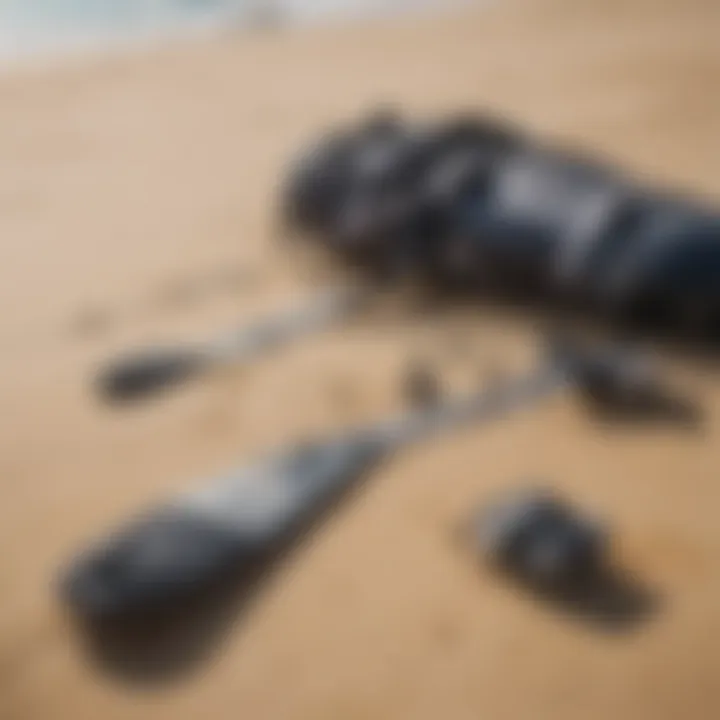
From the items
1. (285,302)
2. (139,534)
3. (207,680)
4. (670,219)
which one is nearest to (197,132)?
(285,302)

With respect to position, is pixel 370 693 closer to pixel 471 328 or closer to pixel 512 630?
pixel 512 630

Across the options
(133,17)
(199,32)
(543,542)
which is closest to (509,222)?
(543,542)

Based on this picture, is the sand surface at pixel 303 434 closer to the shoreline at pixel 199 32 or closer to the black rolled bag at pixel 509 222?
the black rolled bag at pixel 509 222

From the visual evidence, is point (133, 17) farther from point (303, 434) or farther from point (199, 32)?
point (303, 434)

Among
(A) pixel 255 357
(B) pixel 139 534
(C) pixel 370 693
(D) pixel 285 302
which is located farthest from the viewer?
(D) pixel 285 302

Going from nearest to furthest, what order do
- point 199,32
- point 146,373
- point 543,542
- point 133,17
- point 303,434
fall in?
point 543,542, point 303,434, point 146,373, point 199,32, point 133,17

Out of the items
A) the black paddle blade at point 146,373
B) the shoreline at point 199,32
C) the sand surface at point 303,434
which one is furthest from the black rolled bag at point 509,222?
the shoreline at point 199,32

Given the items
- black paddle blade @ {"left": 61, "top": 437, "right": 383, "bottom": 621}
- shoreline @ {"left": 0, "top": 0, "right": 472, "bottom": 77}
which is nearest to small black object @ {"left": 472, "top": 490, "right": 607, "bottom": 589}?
black paddle blade @ {"left": 61, "top": 437, "right": 383, "bottom": 621}
